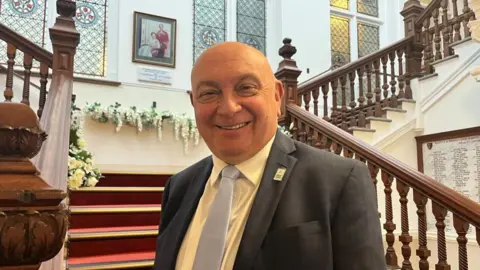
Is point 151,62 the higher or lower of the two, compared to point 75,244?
higher

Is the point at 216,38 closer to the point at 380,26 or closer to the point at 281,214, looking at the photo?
the point at 380,26

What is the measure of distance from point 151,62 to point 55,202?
5.12 m

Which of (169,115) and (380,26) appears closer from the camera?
(169,115)

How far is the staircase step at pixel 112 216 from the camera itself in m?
2.81

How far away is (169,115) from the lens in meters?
5.20

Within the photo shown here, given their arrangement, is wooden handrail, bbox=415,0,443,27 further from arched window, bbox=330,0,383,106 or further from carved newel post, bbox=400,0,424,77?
arched window, bbox=330,0,383,106

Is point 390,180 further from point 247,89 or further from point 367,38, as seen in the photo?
point 367,38

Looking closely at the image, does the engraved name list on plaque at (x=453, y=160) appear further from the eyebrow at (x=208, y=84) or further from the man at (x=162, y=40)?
the eyebrow at (x=208, y=84)

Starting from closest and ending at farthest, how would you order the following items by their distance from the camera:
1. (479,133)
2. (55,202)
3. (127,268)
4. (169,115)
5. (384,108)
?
1. (55,202)
2. (127,268)
3. (479,133)
4. (384,108)
5. (169,115)

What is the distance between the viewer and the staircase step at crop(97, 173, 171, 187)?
3.58m

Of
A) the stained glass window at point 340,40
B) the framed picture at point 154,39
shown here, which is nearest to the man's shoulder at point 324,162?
the framed picture at point 154,39

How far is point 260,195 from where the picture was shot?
855 millimetres

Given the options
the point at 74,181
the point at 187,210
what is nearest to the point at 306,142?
the point at 74,181

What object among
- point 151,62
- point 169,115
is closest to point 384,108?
point 169,115
